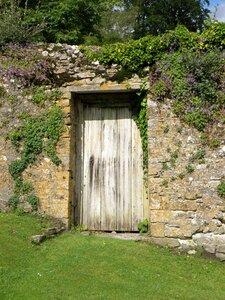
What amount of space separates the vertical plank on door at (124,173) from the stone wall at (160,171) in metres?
0.78

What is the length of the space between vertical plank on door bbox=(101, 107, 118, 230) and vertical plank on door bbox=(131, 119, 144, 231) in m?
0.38

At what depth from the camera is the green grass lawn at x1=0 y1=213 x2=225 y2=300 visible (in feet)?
16.6

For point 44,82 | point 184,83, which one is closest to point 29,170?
point 44,82

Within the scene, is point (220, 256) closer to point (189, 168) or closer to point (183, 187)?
point (183, 187)

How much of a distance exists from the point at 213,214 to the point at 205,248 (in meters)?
0.59

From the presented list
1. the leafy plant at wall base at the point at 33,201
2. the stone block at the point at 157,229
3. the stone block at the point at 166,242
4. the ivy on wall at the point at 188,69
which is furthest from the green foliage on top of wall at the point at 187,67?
the leafy plant at wall base at the point at 33,201

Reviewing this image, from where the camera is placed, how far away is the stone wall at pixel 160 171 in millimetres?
7020

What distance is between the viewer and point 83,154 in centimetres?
831

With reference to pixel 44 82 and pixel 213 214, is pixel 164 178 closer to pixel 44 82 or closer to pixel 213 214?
pixel 213 214

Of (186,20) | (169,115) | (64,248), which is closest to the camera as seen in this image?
(64,248)

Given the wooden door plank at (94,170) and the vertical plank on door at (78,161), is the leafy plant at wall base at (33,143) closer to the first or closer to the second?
the vertical plank on door at (78,161)

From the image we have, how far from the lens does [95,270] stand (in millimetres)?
5746

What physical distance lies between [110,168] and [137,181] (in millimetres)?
597

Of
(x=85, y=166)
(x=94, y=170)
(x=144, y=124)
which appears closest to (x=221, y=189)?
(x=144, y=124)
